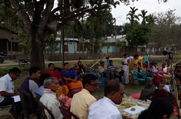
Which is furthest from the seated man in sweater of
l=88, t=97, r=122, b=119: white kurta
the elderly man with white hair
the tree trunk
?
the tree trunk

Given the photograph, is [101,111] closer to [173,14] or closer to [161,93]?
[161,93]

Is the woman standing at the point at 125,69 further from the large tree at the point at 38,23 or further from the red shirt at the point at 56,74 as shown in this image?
the red shirt at the point at 56,74

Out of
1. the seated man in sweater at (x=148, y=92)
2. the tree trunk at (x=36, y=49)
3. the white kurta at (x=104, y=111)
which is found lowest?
the seated man in sweater at (x=148, y=92)

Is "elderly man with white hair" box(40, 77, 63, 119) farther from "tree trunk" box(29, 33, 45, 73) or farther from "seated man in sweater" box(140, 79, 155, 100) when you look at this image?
"tree trunk" box(29, 33, 45, 73)

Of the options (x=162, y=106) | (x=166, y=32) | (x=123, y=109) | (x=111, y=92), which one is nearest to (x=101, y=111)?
(x=111, y=92)

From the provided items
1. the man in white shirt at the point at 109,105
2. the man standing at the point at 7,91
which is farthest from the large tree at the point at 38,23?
the man in white shirt at the point at 109,105

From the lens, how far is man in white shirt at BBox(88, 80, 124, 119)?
1.61 metres

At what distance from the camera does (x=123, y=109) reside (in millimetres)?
3023

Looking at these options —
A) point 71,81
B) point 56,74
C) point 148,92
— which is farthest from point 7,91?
point 148,92

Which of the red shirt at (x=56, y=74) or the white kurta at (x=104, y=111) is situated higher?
the white kurta at (x=104, y=111)

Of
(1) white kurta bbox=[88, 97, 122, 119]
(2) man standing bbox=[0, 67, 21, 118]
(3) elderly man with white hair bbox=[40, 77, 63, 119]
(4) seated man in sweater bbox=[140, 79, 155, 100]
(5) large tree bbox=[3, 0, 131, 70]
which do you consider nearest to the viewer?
(1) white kurta bbox=[88, 97, 122, 119]

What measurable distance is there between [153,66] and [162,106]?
7.43 meters

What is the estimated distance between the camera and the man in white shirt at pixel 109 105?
161cm

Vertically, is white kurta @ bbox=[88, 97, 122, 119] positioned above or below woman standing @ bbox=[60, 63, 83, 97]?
above
